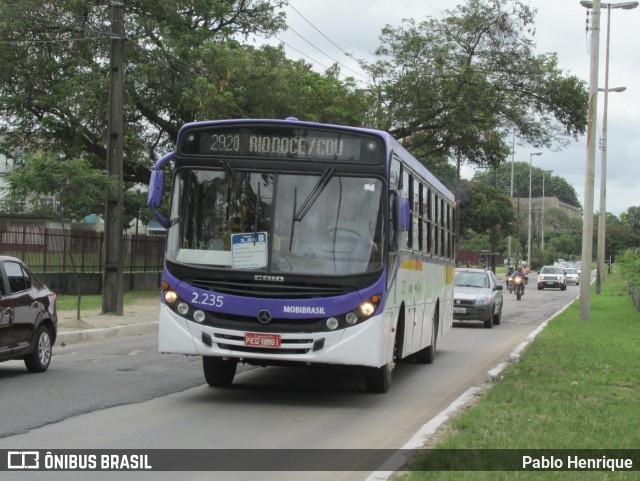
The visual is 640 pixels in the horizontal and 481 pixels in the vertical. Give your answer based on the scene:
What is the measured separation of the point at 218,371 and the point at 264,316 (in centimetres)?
204

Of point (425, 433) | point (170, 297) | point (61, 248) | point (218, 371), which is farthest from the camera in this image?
point (61, 248)

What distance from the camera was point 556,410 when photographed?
32.9 ft

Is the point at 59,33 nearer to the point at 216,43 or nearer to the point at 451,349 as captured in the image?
the point at 216,43

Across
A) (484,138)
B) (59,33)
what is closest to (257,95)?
(59,33)

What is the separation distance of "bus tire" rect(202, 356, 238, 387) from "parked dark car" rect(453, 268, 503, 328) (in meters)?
13.8

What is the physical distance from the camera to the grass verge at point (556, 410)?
768 centimetres

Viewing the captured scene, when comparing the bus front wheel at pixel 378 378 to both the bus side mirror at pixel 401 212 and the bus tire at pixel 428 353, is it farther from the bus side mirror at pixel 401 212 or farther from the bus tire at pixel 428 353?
the bus tire at pixel 428 353

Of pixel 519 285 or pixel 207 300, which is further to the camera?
pixel 519 285

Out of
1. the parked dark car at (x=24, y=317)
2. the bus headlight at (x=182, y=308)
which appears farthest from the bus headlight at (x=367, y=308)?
the parked dark car at (x=24, y=317)

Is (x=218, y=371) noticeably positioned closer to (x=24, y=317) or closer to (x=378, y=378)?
(x=378, y=378)

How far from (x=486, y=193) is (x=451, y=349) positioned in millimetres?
70660

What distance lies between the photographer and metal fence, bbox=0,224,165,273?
89.5 feet

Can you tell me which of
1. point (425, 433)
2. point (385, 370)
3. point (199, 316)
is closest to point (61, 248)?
point (385, 370)

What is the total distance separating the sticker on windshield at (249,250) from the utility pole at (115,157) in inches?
490
